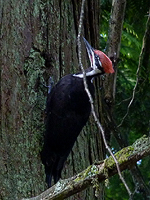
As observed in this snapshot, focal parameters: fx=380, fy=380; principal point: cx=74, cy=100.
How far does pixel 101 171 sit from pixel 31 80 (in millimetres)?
1152

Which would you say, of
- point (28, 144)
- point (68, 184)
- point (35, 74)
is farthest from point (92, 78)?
point (68, 184)

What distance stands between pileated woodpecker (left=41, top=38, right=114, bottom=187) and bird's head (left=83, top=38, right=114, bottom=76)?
0.01 metres

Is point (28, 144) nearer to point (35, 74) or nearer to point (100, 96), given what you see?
point (35, 74)

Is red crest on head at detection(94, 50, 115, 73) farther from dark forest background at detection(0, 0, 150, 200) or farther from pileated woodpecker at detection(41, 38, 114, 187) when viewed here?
dark forest background at detection(0, 0, 150, 200)

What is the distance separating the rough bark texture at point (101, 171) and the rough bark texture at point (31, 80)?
0.66 metres

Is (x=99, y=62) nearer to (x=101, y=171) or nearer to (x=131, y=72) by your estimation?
(x=131, y=72)

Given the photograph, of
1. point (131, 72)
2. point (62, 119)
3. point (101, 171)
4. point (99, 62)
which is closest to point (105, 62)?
point (99, 62)

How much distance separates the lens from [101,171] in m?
1.71

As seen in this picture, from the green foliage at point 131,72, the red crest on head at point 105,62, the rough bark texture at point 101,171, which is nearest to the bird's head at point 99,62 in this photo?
the red crest on head at point 105,62

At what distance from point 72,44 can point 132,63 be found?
1346 millimetres

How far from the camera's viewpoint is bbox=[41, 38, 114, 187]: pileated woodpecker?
2608mm

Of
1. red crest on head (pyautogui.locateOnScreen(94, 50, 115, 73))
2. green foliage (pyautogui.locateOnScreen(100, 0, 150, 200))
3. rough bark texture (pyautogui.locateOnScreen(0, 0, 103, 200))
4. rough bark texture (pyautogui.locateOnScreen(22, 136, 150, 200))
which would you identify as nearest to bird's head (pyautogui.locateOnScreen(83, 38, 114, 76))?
red crest on head (pyautogui.locateOnScreen(94, 50, 115, 73))

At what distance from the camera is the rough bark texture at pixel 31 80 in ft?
8.04

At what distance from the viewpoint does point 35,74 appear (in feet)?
8.87
